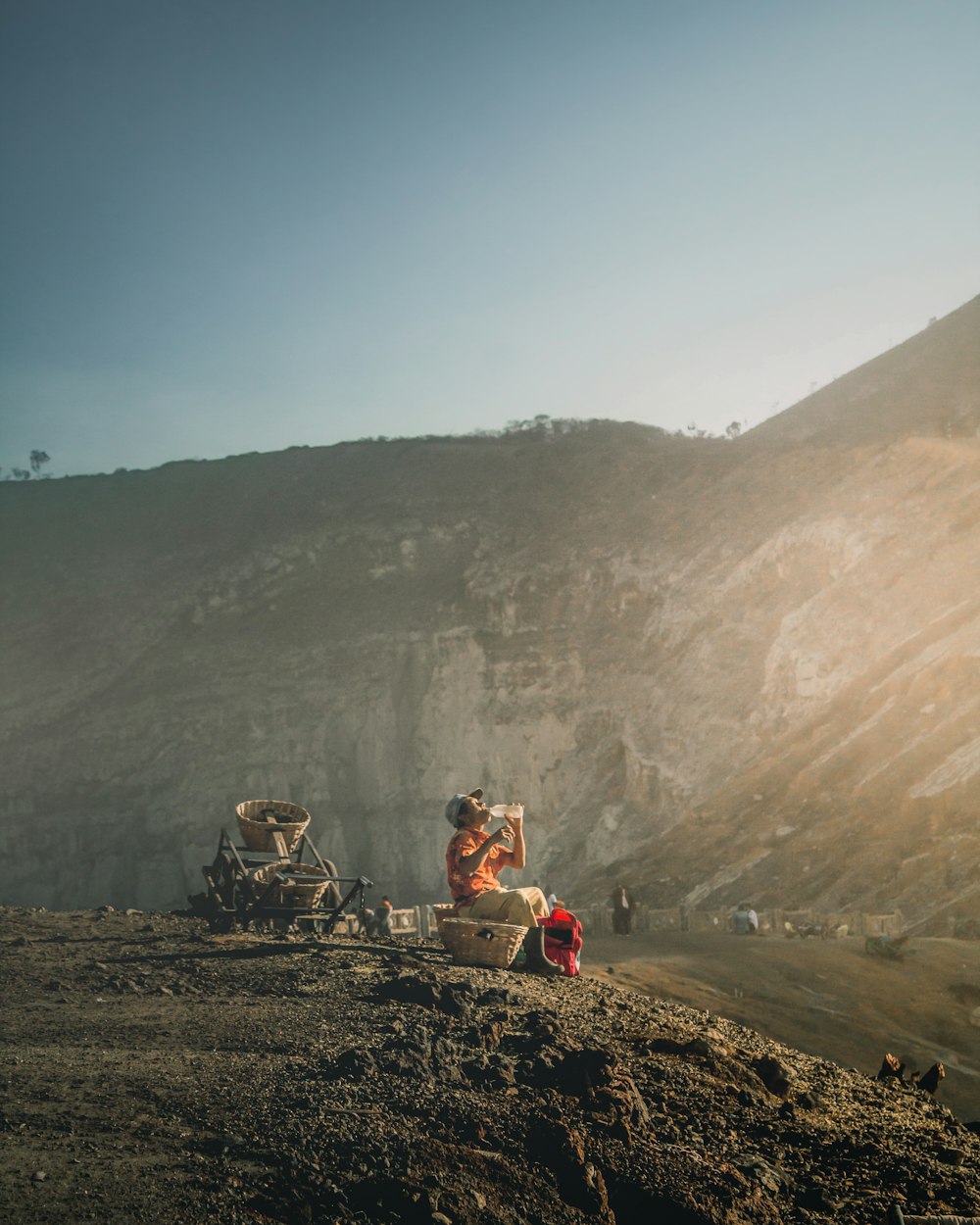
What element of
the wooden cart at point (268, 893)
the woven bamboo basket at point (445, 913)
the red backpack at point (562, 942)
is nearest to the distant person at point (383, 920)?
the wooden cart at point (268, 893)

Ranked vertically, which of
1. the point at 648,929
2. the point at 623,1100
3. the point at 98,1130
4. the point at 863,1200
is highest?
the point at 98,1130

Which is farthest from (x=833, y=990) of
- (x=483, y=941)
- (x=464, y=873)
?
(x=464, y=873)

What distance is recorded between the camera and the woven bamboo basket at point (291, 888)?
44.3ft

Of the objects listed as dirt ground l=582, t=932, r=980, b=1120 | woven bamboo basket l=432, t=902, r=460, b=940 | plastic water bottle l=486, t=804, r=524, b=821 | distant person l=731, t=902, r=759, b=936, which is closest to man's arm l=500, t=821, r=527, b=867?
plastic water bottle l=486, t=804, r=524, b=821

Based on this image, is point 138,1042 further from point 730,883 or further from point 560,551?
point 560,551

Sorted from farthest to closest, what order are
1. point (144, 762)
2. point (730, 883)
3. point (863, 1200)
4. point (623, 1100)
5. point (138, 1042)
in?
1. point (144, 762)
2. point (730, 883)
3. point (138, 1042)
4. point (623, 1100)
5. point (863, 1200)

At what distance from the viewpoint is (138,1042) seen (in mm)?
7137

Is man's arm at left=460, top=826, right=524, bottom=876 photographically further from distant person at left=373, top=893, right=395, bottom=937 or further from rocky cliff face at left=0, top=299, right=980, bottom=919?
rocky cliff face at left=0, top=299, right=980, bottom=919

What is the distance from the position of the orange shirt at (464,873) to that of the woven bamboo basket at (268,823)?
5.34 metres

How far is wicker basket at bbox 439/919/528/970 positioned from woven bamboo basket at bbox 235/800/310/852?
5.39 m

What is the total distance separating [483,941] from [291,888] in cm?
499

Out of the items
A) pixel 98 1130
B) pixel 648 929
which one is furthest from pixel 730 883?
pixel 98 1130

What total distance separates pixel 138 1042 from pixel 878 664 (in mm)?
24506

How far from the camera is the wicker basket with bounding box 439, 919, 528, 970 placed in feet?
30.4
